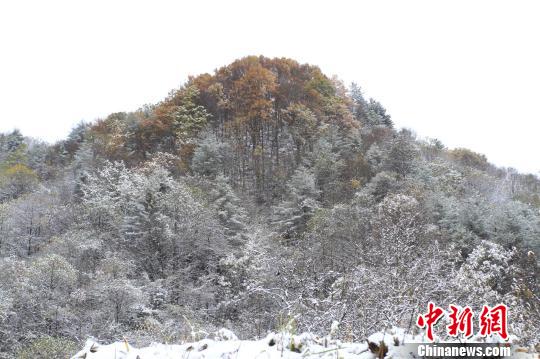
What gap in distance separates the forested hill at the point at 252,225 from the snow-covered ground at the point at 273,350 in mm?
371

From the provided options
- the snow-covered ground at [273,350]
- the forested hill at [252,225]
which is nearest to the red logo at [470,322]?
the snow-covered ground at [273,350]

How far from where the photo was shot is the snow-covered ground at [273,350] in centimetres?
241

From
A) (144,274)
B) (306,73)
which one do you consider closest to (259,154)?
(306,73)

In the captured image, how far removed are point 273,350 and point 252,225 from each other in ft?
52.8

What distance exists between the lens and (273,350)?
252 centimetres

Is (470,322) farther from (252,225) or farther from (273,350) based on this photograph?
(252,225)

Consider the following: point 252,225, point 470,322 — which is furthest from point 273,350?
point 252,225

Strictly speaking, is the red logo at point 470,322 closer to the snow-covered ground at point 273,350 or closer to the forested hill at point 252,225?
the snow-covered ground at point 273,350

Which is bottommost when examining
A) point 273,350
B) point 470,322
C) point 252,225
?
point 273,350

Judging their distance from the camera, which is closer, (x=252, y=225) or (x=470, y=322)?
(x=470, y=322)

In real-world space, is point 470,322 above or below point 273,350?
above

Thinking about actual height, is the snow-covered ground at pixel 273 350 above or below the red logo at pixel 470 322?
below

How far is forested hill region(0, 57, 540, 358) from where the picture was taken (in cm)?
831

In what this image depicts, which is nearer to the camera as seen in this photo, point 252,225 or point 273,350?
point 273,350
